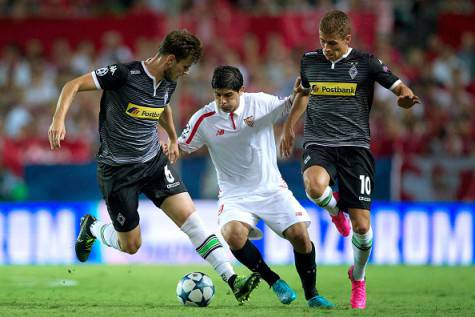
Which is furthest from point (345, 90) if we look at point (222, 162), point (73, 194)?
point (73, 194)

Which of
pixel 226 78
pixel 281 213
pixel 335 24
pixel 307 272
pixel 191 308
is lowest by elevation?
pixel 191 308

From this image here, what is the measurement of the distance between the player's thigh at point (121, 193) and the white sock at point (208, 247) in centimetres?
48

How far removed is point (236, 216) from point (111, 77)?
1535 millimetres

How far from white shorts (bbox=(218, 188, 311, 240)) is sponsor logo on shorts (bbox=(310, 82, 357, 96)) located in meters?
0.89

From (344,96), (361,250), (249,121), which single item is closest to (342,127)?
(344,96)

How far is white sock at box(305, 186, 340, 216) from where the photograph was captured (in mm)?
8227

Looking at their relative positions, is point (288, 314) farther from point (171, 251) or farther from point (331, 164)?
point (171, 251)

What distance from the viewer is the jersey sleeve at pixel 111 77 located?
8016mm

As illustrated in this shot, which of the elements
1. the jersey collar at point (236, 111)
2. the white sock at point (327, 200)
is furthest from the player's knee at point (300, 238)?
the jersey collar at point (236, 111)

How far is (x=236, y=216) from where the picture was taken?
325 inches

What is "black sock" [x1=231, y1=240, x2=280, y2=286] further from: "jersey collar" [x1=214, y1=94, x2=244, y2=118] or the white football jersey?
"jersey collar" [x1=214, y1=94, x2=244, y2=118]

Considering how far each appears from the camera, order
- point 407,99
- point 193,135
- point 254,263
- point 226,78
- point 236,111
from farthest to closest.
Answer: point 193,135, point 236,111, point 254,263, point 226,78, point 407,99

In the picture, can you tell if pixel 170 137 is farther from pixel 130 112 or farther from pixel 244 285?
pixel 244 285

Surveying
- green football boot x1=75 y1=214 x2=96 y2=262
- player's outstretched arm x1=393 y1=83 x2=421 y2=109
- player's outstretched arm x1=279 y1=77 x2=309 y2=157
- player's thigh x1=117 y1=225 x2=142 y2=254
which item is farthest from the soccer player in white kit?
green football boot x1=75 y1=214 x2=96 y2=262
